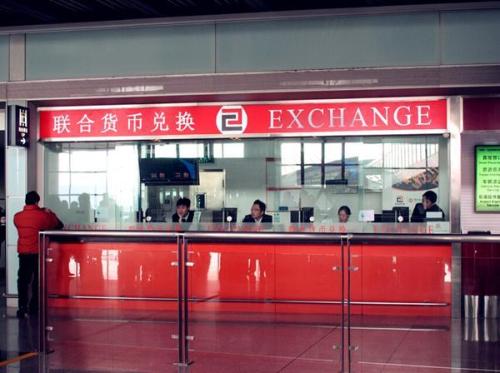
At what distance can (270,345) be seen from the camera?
7.35 meters

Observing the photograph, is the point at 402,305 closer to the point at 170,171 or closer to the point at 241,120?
the point at 241,120

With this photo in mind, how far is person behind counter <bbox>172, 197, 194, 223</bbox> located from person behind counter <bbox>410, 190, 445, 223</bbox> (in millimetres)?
3463

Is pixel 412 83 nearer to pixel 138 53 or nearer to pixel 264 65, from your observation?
pixel 264 65

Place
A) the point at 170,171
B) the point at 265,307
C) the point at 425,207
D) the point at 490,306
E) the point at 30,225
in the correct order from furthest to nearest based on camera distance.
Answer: the point at 170,171
the point at 425,207
the point at 30,225
the point at 265,307
the point at 490,306

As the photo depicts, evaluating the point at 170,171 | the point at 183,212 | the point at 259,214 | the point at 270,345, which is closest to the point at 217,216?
the point at 183,212

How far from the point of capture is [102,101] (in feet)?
40.0

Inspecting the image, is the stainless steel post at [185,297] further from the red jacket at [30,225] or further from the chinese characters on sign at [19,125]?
the chinese characters on sign at [19,125]

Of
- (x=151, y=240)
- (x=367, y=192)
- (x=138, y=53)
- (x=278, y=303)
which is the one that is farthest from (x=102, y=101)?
(x=278, y=303)

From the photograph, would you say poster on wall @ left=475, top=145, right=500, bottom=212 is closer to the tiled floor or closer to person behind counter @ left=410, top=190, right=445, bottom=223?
person behind counter @ left=410, top=190, right=445, bottom=223

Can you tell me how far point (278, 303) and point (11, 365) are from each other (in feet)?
8.86

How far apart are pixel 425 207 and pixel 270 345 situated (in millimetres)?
5056

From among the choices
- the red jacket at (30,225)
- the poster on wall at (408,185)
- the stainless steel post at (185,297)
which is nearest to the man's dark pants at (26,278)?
the red jacket at (30,225)

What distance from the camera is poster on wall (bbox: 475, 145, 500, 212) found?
1219 centimetres

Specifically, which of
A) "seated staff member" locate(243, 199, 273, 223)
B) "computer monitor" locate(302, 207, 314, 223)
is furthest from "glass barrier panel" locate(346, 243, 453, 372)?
"computer monitor" locate(302, 207, 314, 223)
